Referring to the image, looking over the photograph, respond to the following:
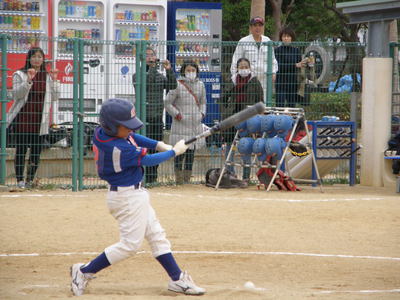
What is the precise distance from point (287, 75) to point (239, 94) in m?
0.98

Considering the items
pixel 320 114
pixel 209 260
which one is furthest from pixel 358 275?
pixel 320 114

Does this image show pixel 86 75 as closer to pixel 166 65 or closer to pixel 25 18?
pixel 166 65

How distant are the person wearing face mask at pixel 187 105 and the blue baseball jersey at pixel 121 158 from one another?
23.2 feet

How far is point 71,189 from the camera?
45.3ft

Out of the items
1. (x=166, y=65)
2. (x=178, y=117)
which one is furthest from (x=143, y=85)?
(x=178, y=117)

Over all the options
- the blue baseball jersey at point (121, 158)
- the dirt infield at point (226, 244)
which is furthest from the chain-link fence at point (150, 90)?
the blue baseball jersey at point (121, 158)

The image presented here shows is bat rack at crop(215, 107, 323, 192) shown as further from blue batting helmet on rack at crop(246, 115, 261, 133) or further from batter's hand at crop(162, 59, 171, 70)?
batter's hand at crop(162, 59, 171, 70)

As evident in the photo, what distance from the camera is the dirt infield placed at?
7.27 metres

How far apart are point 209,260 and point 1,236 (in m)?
2.67

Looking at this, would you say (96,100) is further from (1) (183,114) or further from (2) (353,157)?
(2) (353,157)

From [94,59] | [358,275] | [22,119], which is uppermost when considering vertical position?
[94,59]

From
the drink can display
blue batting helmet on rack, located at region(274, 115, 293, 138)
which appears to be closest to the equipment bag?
blue batting helmet on rack, located at region(274, 115, 293, 138)

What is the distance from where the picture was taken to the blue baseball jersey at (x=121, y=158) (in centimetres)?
685

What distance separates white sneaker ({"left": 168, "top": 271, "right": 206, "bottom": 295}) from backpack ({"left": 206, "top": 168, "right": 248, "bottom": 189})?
718 cm
